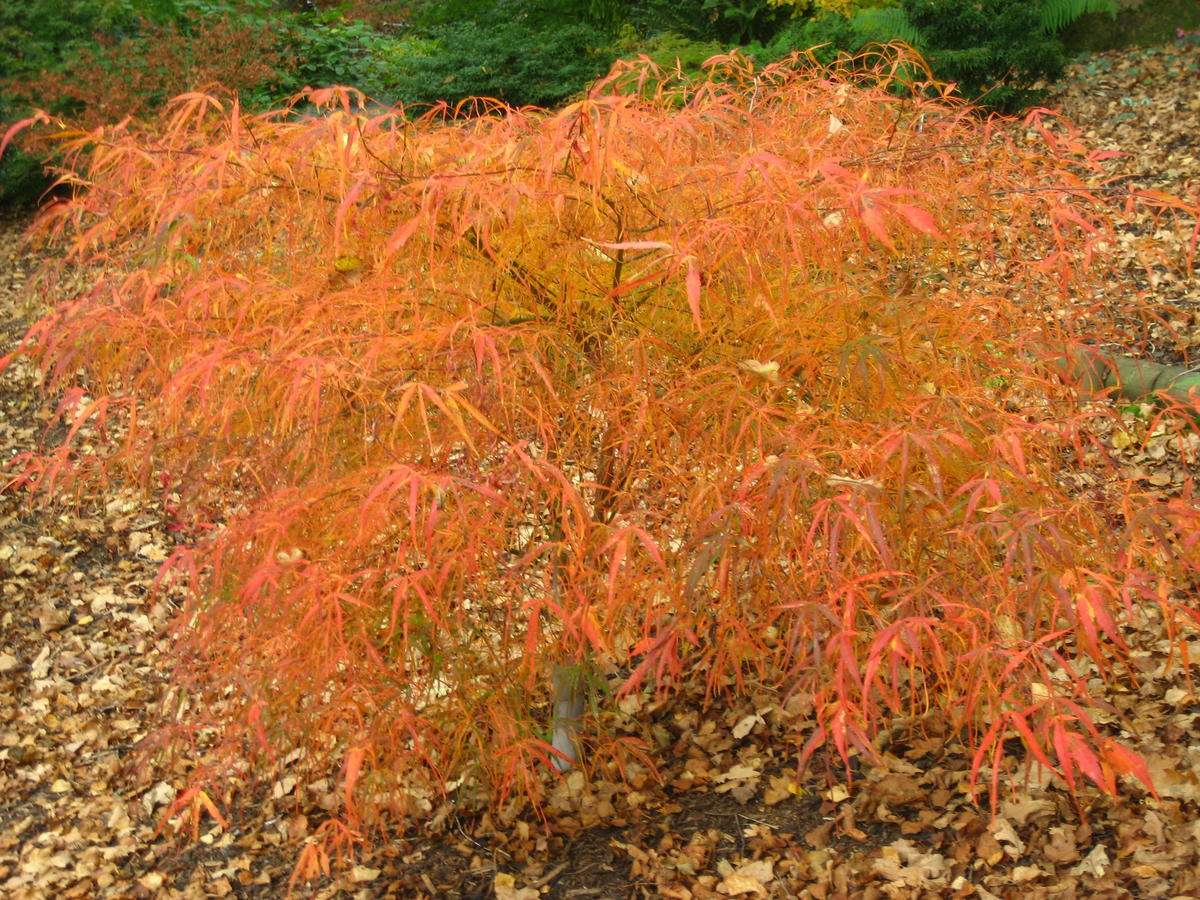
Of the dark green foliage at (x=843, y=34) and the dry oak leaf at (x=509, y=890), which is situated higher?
the dark green foliage at (x=843, y=34)

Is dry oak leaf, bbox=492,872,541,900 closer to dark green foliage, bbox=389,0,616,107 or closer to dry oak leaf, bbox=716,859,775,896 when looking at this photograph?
dry oak leaf, bbox=716,859,775,896

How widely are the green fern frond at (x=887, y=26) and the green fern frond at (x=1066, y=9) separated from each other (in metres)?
1.04

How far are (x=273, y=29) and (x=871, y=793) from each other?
29.1 ft

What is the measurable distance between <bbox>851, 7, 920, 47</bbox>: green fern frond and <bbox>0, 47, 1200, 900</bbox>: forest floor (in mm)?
3985

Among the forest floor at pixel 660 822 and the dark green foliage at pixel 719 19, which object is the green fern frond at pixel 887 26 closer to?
the dark green foliage at pixel 719 19

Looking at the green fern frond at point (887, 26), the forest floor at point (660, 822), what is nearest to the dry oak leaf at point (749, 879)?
the forest floor at point (660, 822)

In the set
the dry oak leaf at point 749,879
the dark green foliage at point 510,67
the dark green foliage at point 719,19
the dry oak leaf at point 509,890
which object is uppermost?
the dark green foliage at point 719,19

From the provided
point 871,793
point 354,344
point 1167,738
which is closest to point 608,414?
point 354,344

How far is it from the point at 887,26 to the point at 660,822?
5.90m

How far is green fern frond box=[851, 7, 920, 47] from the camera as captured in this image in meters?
7.02

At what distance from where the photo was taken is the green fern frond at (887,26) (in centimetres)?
702

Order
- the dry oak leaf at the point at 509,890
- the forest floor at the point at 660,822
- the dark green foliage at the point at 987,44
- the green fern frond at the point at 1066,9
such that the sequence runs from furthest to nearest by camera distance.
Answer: the green fern frond at the point at 1066,9, the dark green foliage at the point at 987,44, the dry oak leaf at the point at 509,890, the forest floor at the point at 660,822

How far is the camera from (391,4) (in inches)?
507

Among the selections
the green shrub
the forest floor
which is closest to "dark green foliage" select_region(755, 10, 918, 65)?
the green shrub
